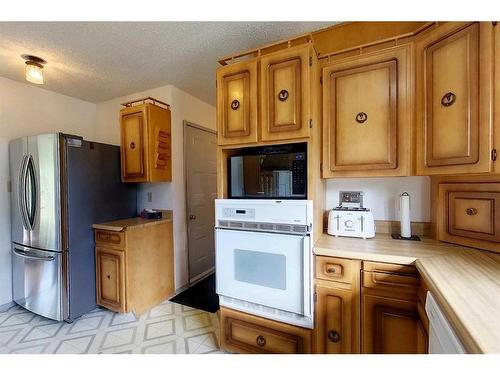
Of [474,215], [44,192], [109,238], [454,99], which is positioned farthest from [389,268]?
[44,192]

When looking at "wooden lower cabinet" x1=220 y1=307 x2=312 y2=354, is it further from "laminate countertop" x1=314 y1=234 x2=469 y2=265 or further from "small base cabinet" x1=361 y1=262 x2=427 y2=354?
"laminate countertop" x1=314 y1=234 x2=469 y2=265

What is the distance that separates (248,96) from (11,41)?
1.82m

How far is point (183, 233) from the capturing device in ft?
8.42

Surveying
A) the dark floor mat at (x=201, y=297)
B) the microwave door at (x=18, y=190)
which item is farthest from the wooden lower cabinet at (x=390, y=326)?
the microwave door at (x=18, y=190)

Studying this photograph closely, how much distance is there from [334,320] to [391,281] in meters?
0.38

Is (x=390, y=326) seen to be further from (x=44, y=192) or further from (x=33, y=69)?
(x=33, y=69)

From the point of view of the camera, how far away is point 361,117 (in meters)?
1.41

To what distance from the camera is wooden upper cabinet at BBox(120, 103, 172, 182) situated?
214cm

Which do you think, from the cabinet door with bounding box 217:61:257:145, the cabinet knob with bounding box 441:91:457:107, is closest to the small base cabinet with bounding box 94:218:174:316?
the cabinet door with bounding box 217:61:257:145

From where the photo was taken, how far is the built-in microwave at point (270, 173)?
131 cm

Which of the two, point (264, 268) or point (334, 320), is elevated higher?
point (264, 268)
